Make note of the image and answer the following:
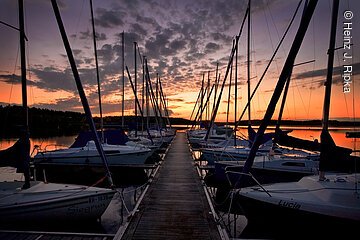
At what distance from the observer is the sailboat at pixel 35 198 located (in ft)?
24.2

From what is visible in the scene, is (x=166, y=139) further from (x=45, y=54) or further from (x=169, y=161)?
(x=45, y=54)

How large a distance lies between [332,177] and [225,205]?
5370mm

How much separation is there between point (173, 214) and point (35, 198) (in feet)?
14.6

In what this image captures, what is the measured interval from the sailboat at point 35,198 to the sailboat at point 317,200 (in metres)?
5.03

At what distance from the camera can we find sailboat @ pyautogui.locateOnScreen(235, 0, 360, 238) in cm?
663

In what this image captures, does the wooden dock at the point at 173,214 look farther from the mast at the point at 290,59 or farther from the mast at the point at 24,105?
the mast at the point at 24,105

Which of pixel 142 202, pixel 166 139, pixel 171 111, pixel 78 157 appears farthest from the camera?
pixel 171 111

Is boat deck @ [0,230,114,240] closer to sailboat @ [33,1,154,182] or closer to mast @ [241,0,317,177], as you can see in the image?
mast @ [241,0,317,177]

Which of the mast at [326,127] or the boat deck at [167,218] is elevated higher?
the mast at [326,127]

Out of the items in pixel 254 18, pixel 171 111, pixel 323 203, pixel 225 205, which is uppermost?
pixel 254 18

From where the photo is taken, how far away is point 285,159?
1320 cm

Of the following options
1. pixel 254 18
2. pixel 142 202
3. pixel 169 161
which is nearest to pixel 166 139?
pixel 169 161

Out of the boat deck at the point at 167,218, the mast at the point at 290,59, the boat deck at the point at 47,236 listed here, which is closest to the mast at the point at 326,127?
the mast at the point at 290,59

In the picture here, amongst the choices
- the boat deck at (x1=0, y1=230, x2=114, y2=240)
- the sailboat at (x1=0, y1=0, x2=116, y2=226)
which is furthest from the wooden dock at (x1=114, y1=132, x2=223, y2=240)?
the sailboat at (x1=0, y1=0, x2=116, y2=226)
